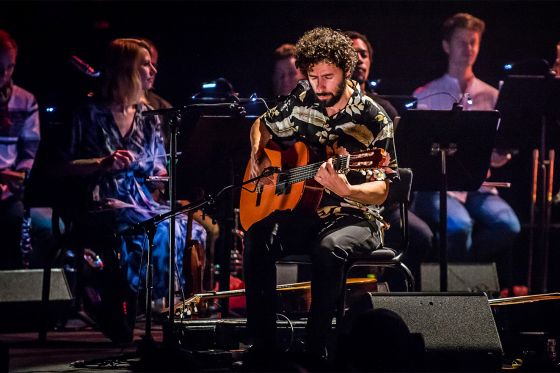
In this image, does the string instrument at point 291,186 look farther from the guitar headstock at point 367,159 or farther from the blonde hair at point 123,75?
the blonde hair at point 123,75

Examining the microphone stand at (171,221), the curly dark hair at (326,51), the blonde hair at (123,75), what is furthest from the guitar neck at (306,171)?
the blonde hair at (123,75)

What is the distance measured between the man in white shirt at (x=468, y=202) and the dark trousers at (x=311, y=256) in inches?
90.0

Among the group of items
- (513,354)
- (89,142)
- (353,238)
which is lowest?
(513,354)

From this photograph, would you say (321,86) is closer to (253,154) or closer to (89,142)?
(253,154)

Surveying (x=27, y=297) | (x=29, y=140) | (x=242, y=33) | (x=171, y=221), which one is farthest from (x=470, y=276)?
(x=29, y=140)

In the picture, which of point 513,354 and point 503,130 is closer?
point 513,354

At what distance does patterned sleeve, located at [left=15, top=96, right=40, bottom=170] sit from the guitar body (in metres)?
2.80

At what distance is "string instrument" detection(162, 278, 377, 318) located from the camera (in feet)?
15.2

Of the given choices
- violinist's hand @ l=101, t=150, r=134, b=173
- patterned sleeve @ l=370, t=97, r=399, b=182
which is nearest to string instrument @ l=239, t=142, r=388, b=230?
patterned sleeve @ l=370, t=97, r=399, b=182

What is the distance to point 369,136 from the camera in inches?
162

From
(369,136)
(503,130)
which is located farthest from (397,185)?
(503,130)

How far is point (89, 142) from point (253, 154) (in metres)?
1.60

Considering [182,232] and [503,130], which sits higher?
[503,130]

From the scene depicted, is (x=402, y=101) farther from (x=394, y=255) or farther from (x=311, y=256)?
(x=311, y=256)
